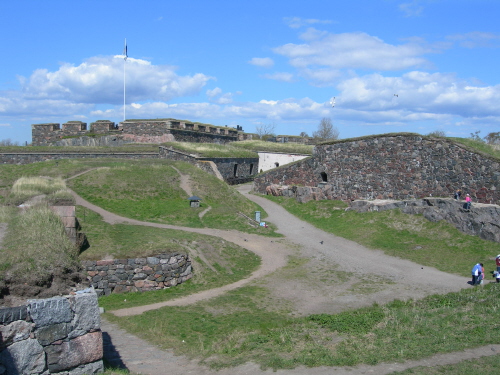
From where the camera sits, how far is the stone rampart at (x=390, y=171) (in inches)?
747

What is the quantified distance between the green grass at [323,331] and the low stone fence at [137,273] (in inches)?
74.8

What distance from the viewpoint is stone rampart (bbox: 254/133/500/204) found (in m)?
19.0

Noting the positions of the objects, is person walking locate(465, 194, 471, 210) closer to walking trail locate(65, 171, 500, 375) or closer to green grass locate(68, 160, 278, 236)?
walking trail locate(65, 171, 500, 375)

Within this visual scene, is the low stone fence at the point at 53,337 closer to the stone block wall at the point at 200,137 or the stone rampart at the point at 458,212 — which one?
the stone rampart at the point at 458,212

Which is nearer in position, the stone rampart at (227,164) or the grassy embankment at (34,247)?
the grassy embankment at (34,247)

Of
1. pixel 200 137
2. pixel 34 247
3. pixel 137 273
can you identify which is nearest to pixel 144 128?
pixel 200 137

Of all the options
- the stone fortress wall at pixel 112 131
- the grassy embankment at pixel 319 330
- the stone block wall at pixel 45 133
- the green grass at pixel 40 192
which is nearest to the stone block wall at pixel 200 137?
the stone fortress wall at pixel 112 131

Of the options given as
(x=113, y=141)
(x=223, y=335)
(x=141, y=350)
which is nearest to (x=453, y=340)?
(x=223, y=335)

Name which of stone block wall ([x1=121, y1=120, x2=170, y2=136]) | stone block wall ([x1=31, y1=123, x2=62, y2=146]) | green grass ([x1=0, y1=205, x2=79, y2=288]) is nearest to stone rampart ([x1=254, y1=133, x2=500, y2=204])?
stone block wall ([x1=121, y1=120, x2=170, y2=136])

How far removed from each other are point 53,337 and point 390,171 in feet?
64.7

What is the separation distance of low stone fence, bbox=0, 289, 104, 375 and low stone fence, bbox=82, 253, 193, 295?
5571 mm

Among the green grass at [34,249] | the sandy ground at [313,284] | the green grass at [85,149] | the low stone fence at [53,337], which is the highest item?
the green grass at [85,149]

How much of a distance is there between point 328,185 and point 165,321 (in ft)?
58.3

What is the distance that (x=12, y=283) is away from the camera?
7.00 meters
